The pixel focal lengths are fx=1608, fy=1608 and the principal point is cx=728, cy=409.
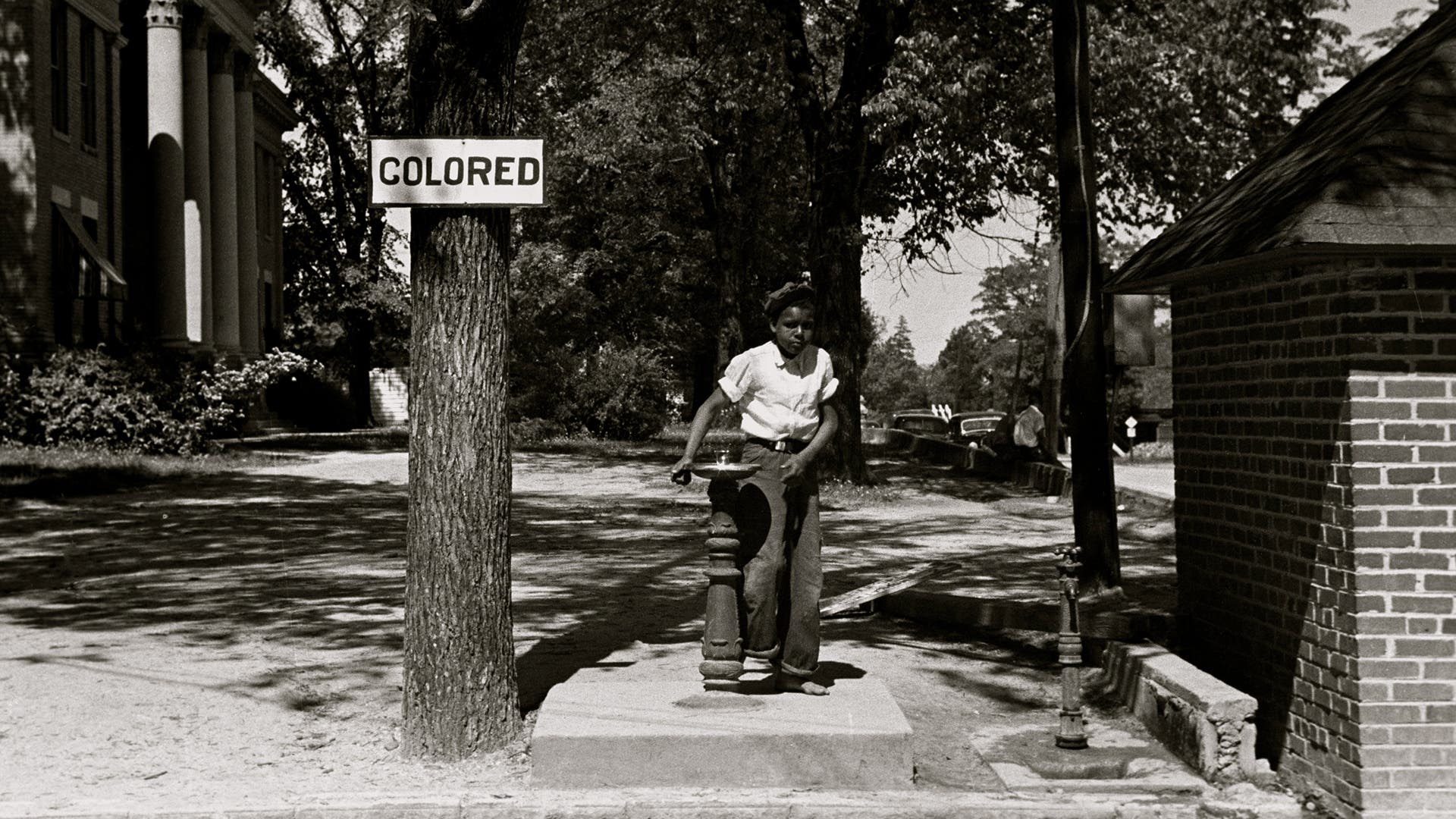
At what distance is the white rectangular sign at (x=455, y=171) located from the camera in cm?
729

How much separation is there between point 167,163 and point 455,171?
2925 centimetres

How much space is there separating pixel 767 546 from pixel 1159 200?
97.2ft

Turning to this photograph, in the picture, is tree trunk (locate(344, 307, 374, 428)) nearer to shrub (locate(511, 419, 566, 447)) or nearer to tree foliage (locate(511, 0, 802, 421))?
tree foliage (locate(511, 0, 802, 421))

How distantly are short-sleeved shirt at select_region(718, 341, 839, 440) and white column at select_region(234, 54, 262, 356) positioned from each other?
3659 centimetres

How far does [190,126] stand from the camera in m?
36.5

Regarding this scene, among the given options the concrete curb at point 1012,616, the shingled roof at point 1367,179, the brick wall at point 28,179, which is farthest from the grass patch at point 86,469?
the shingled roof at point 1367,179

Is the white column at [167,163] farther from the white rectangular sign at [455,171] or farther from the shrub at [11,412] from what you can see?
the white rectangular sign at [455,171]

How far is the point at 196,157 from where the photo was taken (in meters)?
36.6

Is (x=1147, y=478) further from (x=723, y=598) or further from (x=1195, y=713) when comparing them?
(x=723, y=598)

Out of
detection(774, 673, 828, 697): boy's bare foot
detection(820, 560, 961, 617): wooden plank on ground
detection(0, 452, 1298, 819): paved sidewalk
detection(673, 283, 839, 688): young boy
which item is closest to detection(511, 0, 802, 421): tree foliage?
detection(0, 452, 1298, 819): paved sidewalk

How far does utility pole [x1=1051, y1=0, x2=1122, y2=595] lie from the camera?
34.5 ft

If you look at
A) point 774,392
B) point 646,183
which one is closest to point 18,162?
point 646,183

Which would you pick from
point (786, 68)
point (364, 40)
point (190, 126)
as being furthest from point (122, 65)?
point (786, 68)

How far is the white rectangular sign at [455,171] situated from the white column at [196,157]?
100.0 ft
